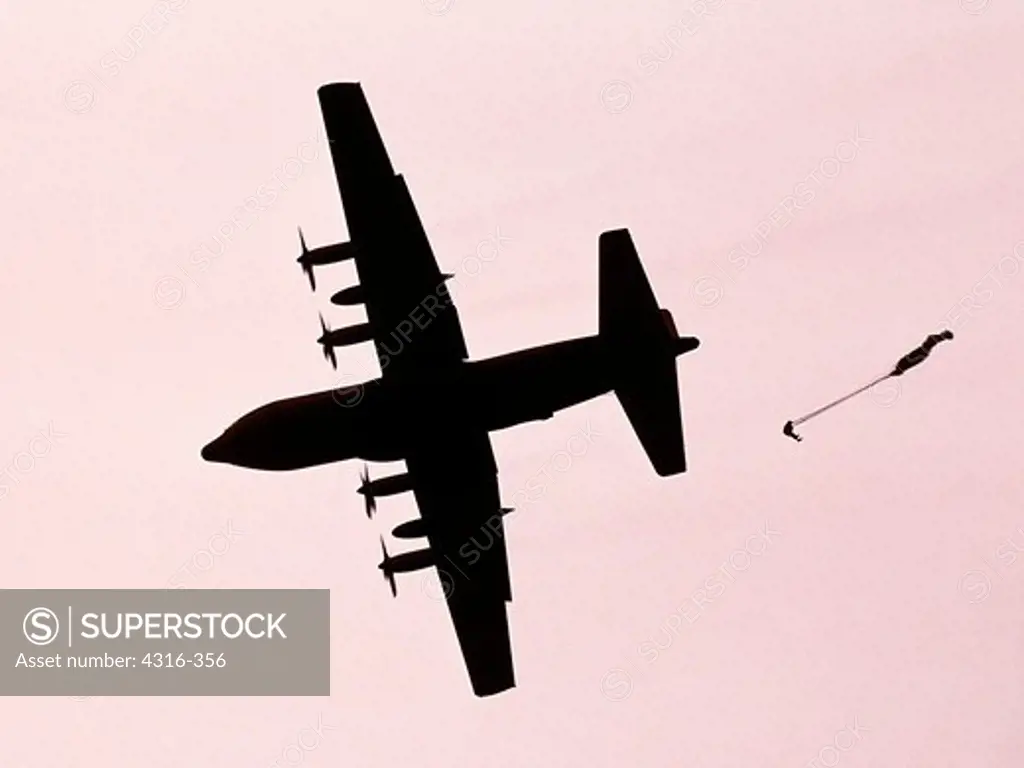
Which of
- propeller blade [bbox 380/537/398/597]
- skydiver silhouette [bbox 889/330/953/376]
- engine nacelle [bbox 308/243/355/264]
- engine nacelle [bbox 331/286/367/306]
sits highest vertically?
engine nacelle [bbox 308/243/355/264]

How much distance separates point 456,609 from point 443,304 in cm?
1207

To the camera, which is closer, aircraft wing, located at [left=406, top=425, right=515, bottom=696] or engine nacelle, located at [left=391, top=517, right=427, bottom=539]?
aircraft wing, located at [left=406, top=425, right=515, bottom=696]

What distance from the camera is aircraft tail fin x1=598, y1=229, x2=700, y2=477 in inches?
2203

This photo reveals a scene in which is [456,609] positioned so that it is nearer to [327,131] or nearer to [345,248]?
[345,248]

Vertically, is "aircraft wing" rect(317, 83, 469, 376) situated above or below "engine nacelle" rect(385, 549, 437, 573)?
above

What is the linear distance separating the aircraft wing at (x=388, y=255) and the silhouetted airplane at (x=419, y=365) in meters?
0.03

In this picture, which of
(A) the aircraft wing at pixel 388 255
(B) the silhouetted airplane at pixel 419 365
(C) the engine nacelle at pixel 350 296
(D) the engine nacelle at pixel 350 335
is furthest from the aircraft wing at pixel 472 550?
(C) the engine nacelle at pixel 350 296

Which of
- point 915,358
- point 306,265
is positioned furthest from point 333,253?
point 915,358

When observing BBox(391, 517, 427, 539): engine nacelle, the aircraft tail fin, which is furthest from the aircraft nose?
the aircraft tail fin

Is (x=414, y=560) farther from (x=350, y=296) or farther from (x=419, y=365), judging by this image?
(x=350, y=296)

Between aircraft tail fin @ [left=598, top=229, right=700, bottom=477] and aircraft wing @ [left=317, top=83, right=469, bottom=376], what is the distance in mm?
4993

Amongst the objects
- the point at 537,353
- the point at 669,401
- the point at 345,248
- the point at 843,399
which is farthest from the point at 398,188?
the point at 843,399

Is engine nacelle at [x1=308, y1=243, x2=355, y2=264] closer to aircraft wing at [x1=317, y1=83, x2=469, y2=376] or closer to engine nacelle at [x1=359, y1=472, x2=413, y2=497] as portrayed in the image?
aircraft wing at [x1=317, y1=83, x2=469, y2=376]

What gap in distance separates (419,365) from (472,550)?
332 inches
